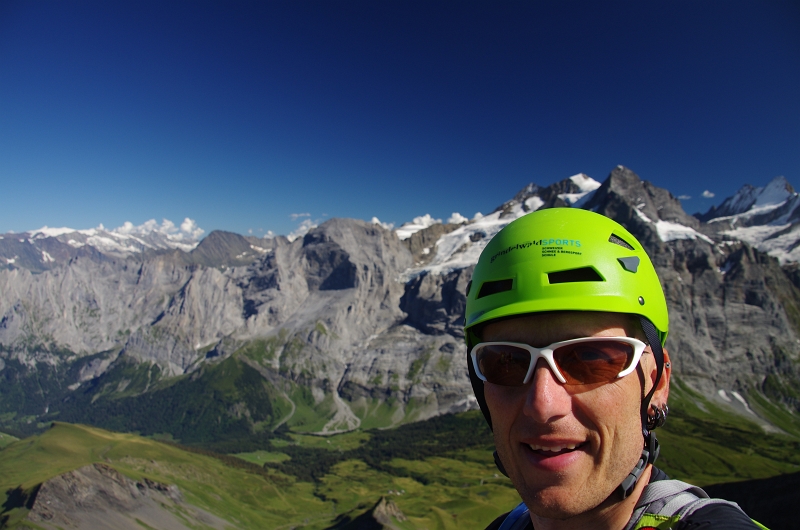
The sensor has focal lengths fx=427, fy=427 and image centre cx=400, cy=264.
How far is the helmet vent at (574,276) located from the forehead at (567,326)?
0.45 meters

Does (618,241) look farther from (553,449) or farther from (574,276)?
(553,449)

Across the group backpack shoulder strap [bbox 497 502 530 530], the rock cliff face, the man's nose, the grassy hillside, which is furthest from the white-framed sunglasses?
the grassy hillside

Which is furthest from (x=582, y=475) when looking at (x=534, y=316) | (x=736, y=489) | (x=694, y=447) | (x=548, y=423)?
(x=694, y=447)

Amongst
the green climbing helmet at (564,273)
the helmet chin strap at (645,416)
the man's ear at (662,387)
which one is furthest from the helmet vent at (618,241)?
the man's ear at (662,387)

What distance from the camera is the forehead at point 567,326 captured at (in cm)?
438

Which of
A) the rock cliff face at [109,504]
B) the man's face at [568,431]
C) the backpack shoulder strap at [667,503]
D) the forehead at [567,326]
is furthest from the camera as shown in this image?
the rock cliff face at [109,504]

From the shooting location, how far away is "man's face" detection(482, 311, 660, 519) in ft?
13.0

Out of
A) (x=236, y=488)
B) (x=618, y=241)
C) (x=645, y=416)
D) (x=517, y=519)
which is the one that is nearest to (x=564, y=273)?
(x=618, y=241)

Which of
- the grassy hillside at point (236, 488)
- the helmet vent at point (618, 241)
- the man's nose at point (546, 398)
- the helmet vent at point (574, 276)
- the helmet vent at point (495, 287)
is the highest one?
the helmet vent at point (618, 241)

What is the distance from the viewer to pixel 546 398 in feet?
13.4

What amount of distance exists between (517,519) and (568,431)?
300 centimetres

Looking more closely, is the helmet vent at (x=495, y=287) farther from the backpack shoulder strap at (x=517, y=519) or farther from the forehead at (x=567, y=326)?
the backpack shoulder strap at (x=517, y=519)

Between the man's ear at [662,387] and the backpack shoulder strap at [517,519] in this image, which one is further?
the backpack shoulder strap at [517,519]

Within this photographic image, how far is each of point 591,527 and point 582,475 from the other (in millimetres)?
630
